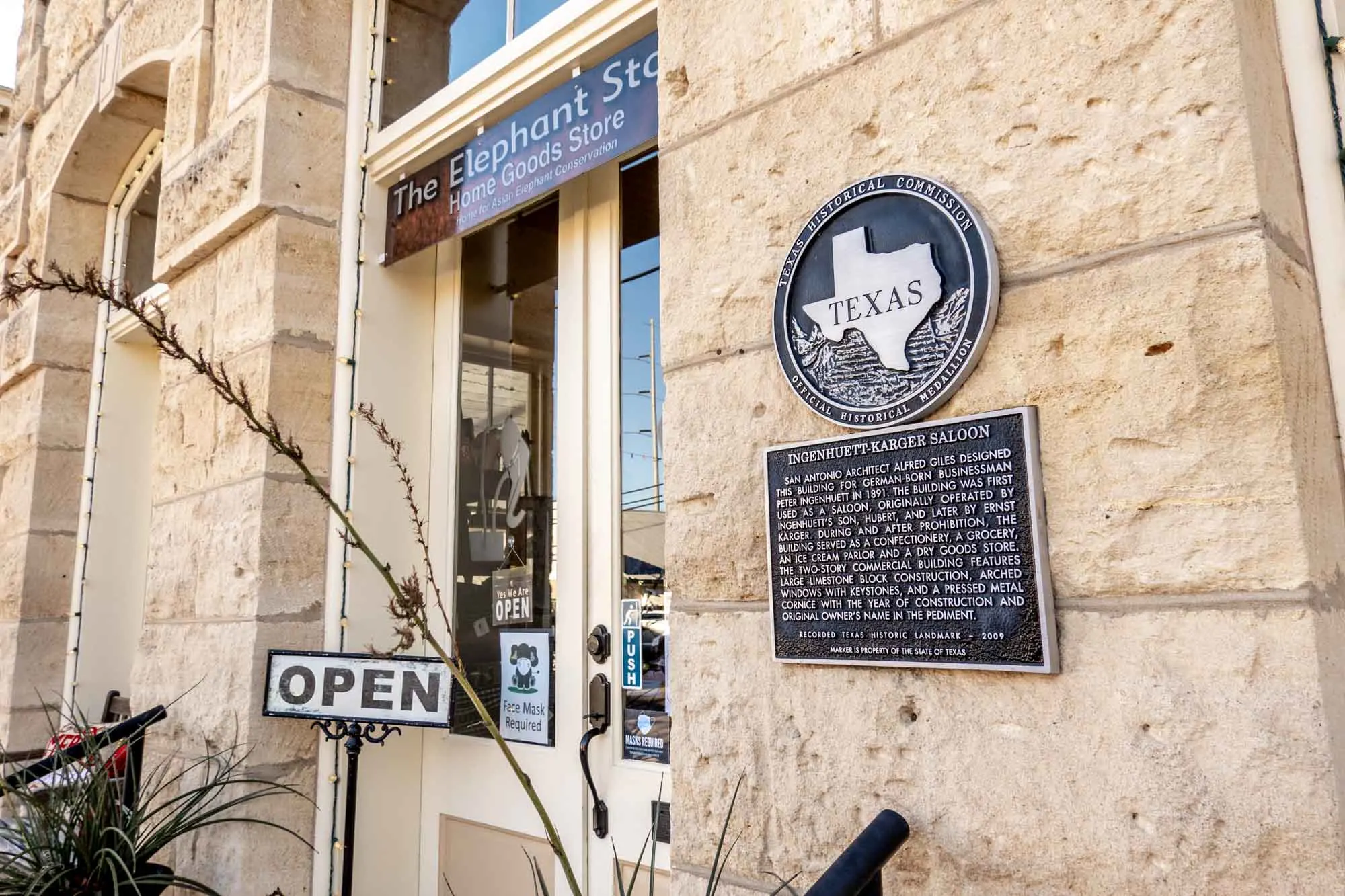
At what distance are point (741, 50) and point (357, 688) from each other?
2117mm

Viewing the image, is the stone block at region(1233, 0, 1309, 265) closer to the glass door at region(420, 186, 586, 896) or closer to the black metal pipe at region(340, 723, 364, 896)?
the glass door at region(420, 186, 586, 896)

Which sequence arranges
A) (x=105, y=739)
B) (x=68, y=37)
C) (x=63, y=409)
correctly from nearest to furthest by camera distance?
(x=105, y=739)
(x=63, y=409)
(x=68, y=37)

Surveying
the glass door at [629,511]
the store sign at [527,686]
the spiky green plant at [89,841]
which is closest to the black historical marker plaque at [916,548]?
the glass door at [629,511]

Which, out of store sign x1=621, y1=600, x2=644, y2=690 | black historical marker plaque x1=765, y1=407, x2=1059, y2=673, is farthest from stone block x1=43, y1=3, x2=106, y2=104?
black historical marker plaque x1=765, y1=407, x2=1059, y2=673

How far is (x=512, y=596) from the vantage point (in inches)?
123

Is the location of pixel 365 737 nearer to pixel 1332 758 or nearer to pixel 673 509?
pixel 673 509

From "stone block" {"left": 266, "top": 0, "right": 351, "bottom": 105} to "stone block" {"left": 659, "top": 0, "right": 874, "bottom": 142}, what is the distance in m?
2.00

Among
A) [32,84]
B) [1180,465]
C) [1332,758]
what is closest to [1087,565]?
[1180,465]

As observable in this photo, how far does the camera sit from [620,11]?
2.63m

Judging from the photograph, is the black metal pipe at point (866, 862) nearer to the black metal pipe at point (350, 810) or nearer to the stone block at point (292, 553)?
the black metal pipe at point (350, 810)

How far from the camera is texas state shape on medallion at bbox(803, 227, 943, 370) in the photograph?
62.5 inches

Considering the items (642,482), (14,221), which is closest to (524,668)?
(642,482)

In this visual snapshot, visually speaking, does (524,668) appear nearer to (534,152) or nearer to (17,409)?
(534,152)

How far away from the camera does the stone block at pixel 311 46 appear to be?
3529 millimetres
